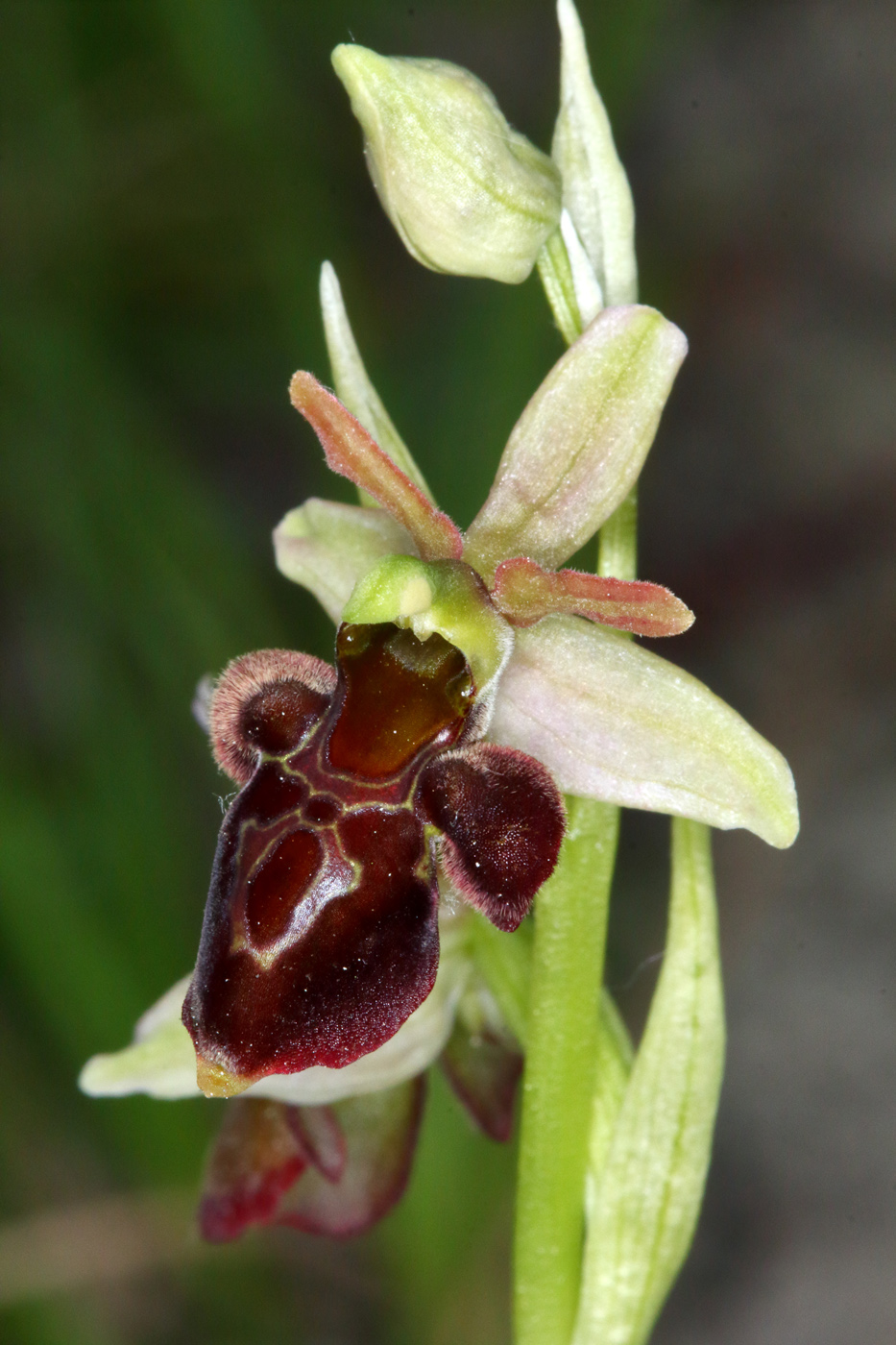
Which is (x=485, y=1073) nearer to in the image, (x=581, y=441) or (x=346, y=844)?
(x=346, y=844)

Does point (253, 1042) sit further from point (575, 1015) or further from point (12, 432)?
point (12, 432)

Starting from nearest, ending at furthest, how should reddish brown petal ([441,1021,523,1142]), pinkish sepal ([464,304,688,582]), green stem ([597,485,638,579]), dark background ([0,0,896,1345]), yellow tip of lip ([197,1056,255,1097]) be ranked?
yellow tip of lip ([197,1056,255,1097])
pinkish sepal ([464,304,688,582])
green stem ([597,485,638,579])
reddish brown petal ([441,1021,523,1142])
dark background ([0,0,896,1345])

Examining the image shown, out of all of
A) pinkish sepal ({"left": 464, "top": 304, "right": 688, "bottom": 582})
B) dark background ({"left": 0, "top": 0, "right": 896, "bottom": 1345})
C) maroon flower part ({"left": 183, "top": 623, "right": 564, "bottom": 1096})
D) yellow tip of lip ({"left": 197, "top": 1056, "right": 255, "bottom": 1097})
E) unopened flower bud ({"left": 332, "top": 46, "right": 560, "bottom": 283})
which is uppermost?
unopened flower bud ({"left": 332, "top": 46, "right": 560, "bottom": 283})

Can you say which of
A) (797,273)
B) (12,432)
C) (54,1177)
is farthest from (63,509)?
(797,273)

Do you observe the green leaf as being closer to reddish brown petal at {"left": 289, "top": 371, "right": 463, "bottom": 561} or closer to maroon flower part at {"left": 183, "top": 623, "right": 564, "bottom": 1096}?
maroon flower part at {"left": 183, "top": 623, "right": 564, "bottom": 1096}

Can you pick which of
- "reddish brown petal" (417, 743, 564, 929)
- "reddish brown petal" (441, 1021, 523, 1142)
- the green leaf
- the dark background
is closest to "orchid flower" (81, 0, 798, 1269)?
"reddish brown petal" (417, 743, 564, 929)

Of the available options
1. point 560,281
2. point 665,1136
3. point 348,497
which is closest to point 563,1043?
point 665,1136

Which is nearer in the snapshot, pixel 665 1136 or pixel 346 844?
pixel 346 844

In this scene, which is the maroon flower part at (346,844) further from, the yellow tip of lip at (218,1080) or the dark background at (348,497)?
the dark background at (348,497)
